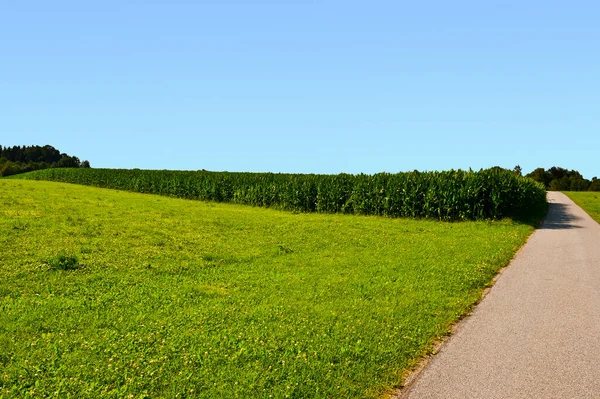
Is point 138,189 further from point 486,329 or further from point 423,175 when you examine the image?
point 486,329

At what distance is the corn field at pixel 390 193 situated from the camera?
28688 millimetres

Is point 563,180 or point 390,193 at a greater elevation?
point 563,180

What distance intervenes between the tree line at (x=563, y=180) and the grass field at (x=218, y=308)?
92.3 metres

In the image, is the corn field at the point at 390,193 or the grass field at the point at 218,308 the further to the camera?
the corn field at the point at 390,193

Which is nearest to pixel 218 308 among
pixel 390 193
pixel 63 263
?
pixel 63 263

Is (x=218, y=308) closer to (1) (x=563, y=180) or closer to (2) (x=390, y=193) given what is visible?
(2) (x=390, y=193)

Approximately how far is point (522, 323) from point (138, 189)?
172 feet

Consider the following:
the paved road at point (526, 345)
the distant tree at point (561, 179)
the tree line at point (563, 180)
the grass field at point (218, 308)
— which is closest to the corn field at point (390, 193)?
the grass field at point (218, 308)

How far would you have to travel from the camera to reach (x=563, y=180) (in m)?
105

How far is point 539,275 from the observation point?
551 inches

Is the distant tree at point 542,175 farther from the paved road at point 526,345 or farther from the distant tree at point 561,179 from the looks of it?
the paved road at point 526,345

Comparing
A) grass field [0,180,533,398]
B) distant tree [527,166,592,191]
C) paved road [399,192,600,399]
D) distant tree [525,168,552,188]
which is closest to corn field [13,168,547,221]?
grass field [0,180,533,398]

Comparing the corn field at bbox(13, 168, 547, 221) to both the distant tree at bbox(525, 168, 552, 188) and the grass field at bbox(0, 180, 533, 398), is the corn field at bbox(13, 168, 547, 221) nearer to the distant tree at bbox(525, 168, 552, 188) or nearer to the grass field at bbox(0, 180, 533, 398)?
the grass field at bbox(0, 180, 533, 398)

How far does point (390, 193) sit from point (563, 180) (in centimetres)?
9125
